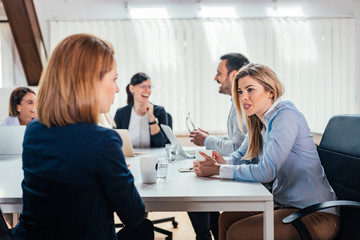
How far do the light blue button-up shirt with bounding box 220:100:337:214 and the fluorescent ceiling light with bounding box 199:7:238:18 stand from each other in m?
3.21

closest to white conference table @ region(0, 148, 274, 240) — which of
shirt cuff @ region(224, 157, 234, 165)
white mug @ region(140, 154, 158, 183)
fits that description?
white mug @ region(140, 154, 158, 183)

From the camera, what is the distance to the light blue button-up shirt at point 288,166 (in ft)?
4.97

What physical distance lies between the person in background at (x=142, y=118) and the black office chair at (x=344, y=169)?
1.52 metres

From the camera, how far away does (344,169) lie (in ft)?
5.29

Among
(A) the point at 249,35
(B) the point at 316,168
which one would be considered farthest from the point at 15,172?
(A) the point at 249,35

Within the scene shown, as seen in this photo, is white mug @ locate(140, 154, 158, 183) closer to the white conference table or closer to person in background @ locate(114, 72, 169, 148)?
the white conference table

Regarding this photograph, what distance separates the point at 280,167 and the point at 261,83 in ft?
1.34

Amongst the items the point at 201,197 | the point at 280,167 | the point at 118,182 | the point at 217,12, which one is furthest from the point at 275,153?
the point at 217,12

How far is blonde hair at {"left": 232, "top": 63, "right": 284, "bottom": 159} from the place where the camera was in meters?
1.72

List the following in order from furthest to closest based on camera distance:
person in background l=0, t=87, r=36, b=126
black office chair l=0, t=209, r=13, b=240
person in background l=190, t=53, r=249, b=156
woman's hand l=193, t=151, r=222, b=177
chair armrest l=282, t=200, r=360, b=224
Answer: person in background l=0, t=87, r=36, b=126, person in background l=190, t=53, r=249, b=156, woman's hand l=193, t=151, r=222, b=177, chair armrest l=282, t=200, r=360, b=224, black office chair l=0, t=209, r=13, b=240

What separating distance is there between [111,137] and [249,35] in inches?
153

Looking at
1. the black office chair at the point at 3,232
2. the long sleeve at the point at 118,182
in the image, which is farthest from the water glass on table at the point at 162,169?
the black office chair at the point at 3,232

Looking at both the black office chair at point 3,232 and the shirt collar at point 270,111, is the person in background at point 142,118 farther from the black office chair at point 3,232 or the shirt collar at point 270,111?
the black office chair at point 3,232

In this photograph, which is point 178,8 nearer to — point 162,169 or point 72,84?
point 162,169
